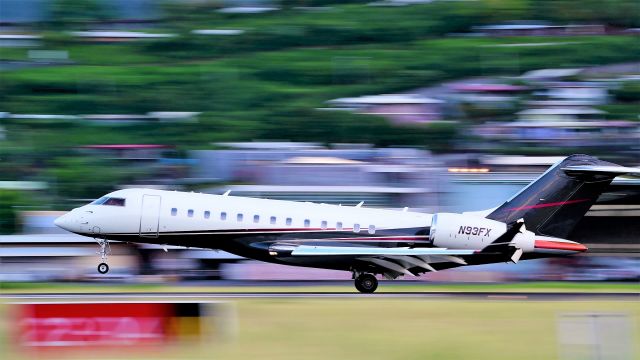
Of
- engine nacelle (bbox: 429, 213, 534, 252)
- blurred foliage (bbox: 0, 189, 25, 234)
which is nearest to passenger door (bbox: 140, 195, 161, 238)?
engine nacelle (bbox: 429, 213, 534, 252)

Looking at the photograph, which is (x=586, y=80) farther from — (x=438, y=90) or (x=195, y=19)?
(x=195, y=19)

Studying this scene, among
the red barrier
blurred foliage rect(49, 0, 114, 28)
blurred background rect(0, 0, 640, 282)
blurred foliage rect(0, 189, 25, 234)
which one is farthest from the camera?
blurred foliage rect(49, 0, 114, 28)

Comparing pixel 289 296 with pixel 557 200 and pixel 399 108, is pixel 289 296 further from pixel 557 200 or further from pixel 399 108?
pixel 399 108

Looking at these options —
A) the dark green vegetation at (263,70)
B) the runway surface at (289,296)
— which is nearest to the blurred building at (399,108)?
the dark green vegetation at (263,70)

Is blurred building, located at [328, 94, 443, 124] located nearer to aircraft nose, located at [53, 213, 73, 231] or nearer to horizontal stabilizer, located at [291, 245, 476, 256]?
horizontal stabilizer, located at [291, 245, 476, 256]

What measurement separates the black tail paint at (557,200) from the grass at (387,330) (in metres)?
5.23

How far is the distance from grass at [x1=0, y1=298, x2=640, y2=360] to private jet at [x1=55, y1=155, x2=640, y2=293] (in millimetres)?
4238

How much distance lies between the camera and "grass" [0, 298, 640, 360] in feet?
57.5

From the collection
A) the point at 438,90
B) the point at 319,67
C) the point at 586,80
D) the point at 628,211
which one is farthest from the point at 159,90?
the point at 628,211

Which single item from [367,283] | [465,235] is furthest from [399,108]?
[367,283]

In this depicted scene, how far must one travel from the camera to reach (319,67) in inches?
4483

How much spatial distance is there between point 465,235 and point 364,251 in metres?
3.01

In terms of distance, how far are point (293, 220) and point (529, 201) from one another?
22.9 feet

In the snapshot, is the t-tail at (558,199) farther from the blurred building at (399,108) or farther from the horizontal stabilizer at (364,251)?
the blurred building at (399,108)
